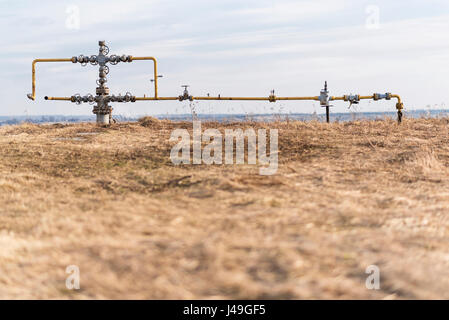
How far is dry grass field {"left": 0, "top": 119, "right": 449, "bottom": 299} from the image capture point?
237 centimetres

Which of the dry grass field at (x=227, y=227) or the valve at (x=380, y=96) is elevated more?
the valve at (x=380, y=96)

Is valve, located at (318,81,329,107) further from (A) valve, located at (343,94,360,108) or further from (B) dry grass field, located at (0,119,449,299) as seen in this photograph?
(B) dry grass field, located at (0,119,449,299)

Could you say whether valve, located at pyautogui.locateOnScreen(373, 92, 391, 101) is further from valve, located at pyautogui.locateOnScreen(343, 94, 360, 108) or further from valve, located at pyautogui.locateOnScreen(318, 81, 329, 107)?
valve, located at pyautogui.locateOnScreen(318, 81, 329, 107)

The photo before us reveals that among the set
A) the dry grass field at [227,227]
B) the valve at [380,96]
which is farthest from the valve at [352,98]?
the dry grass field at [227,227]

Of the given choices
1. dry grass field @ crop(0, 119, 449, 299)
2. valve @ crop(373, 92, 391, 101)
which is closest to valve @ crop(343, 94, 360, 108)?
valve @ crop(373, 92, 391, 101)

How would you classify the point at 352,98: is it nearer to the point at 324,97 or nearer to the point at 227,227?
the point at 324,97

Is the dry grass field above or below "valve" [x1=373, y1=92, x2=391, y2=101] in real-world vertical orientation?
below

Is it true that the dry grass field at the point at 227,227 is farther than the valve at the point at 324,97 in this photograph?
No

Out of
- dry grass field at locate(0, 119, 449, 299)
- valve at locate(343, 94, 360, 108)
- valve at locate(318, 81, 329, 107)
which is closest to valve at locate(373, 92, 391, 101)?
valve at locate(343, 94, 360, 108)

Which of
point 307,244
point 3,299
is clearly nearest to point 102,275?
point 3,299

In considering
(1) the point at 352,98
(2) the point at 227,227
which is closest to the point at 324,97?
(1) the point at 352,98

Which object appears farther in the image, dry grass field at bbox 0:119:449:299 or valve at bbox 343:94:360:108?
valve at bbox 343:94:360:108

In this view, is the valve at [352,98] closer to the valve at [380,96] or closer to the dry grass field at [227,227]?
the valve at [380,96]

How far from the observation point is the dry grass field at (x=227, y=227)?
7.76 ft
